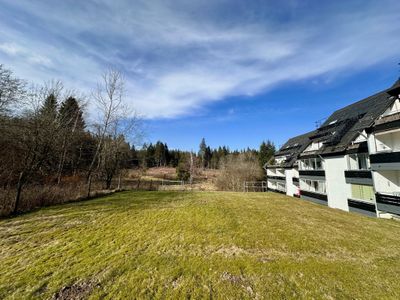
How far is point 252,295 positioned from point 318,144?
20853 mm

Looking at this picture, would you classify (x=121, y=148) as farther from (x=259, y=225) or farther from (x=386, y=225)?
(x=386, y=225)

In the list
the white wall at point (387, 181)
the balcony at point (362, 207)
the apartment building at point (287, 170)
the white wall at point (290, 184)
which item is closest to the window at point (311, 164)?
the apartment building at point (287, 170)

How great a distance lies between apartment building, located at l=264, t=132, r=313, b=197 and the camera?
25312 millimetres

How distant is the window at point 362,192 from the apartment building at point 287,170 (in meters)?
9.23

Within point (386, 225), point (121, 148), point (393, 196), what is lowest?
point (386, 225)

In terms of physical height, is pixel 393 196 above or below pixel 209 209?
above

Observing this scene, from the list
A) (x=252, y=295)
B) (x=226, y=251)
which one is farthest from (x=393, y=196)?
(x=252, y=295)

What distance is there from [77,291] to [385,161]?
16.4 metres

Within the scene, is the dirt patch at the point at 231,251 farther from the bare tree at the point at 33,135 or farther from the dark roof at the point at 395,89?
the dark roof at the point at 395,89

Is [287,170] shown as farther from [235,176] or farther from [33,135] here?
[33,135]

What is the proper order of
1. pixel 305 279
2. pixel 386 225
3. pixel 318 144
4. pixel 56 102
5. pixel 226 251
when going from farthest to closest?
pixel 318 144
pixel 56 102
pixel 386 225
pixel 226 251
pixel 305 279

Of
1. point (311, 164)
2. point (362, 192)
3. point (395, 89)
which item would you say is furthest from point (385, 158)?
point (311, 164)

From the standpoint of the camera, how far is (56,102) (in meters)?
12.9

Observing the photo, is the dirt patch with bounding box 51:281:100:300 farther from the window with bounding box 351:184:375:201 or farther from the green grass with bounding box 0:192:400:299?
the window with bounding box 351:184:375:201
